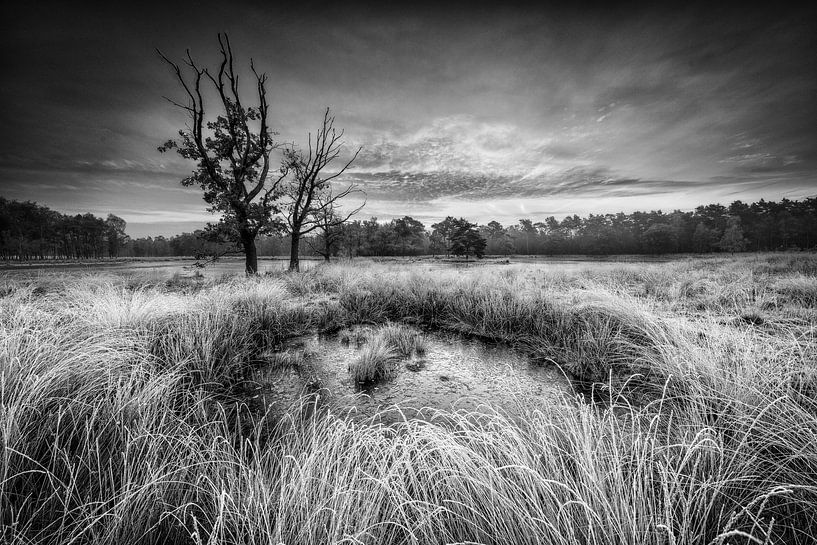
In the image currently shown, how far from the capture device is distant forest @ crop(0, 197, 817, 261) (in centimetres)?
4849

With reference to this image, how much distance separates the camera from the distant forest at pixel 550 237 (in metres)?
48.5

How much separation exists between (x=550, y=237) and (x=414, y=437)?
80.9 metres

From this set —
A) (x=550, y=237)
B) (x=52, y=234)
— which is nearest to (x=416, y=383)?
(x=550, y=237)

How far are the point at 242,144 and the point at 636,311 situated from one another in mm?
14671

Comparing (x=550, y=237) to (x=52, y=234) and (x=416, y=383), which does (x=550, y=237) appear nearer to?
(x=416, y=383)

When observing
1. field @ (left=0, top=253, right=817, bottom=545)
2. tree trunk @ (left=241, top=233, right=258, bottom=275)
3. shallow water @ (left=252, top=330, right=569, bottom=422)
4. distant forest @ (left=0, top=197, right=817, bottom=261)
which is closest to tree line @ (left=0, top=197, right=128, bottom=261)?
distant forest @ (left=0, top=197, right=817, bottom=261)

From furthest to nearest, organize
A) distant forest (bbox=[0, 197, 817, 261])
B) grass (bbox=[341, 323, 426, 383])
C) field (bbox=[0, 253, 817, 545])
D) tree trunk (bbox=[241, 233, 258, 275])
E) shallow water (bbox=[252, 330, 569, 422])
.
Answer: distant forest (bbox=[0, 197, 817, 261]), tree trunk (bbox=[241, 233, 258, 275]), grass (bbox=[341, 323, 426, 383]), shallow water (bbox=[252, 330, 569, 422]), field (bbox=[0, 253, 817, 545])

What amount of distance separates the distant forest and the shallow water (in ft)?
119

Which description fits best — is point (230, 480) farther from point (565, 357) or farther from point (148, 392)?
point (565, 357)

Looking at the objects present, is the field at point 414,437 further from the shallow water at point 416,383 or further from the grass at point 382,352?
the shallow water at point 416,383

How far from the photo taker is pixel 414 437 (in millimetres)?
2148

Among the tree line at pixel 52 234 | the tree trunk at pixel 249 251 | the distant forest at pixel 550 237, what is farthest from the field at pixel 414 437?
the tree line at pixel 52 234

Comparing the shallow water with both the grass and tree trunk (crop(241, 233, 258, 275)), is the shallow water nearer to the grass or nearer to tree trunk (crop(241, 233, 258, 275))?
the grass

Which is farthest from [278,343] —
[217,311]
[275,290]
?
[275,290]
